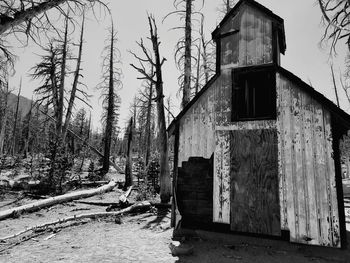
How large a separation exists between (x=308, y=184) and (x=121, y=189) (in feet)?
44.2

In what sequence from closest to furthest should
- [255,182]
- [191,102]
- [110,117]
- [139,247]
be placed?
[139,247], [255,182], [191,102], [110,117]

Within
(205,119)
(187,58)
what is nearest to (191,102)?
(205,119)

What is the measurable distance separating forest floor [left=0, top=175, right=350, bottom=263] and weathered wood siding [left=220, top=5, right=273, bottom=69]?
499cm

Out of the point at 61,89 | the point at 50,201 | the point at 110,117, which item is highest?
the point at 61,89

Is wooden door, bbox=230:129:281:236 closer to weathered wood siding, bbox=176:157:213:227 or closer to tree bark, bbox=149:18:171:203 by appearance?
weathered wood siding, bbox=176:157:213:227

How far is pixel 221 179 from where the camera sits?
22.1 ft

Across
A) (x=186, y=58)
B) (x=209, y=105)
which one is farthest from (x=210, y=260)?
(x=186, y=58)

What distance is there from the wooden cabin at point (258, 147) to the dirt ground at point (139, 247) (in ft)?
1.33

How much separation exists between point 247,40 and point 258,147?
324 centimetres

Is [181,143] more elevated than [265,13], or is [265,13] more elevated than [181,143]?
[265,13]

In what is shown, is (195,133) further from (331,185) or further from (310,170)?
(331,185)

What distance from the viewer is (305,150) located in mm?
5879

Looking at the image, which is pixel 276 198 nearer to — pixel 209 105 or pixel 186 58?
pixel 209 105

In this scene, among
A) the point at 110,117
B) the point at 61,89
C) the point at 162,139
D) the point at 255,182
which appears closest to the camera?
the point at 255,182
